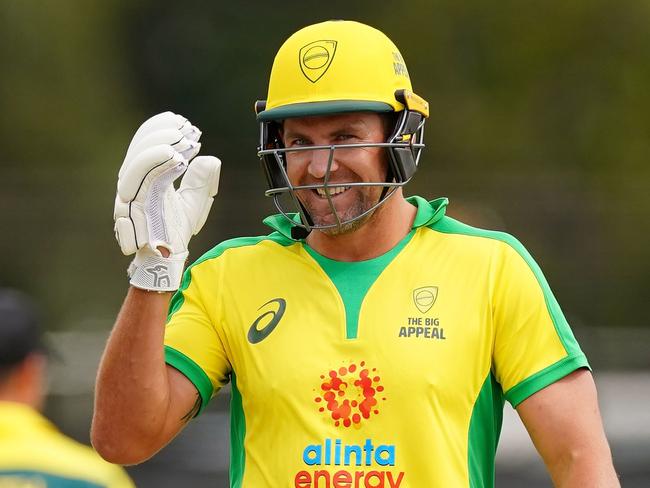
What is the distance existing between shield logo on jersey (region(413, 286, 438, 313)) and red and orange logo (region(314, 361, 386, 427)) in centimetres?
22

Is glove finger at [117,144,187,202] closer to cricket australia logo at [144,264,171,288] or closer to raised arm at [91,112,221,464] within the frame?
raised arm at [91,112,221,464]

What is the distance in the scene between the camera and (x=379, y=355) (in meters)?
3.79

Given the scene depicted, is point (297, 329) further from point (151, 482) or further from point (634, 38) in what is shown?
point (634, 38)

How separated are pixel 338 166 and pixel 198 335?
23.2 inches

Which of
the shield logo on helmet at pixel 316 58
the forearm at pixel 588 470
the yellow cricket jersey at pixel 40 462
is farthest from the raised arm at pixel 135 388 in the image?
the forearm at pixel 588 470

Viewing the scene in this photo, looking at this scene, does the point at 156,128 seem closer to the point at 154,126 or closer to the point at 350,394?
the point at 154,126

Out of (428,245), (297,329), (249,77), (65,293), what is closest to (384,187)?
(428,245)

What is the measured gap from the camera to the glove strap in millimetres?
3717

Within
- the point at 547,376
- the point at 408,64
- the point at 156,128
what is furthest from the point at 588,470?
the point at 408,64

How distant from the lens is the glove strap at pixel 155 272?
3717 millimetres

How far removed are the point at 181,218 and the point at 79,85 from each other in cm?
1544

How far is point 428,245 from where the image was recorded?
3.99 meters

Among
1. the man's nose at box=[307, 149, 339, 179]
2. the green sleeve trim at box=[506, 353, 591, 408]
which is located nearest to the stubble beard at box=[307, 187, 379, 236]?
Answer: the man's nose at box=[307, 149, 339, 179]

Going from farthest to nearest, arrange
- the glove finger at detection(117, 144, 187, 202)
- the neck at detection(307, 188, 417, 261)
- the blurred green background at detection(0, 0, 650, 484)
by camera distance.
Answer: the blurred green background at detection(0, 0, 650, 484), the neck at detection(307, 188, 417, 261), the glove finger at detection(117, 144, 187, 202)
